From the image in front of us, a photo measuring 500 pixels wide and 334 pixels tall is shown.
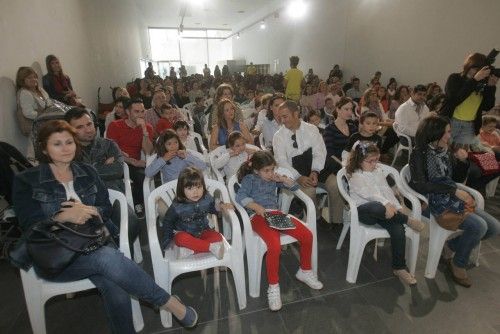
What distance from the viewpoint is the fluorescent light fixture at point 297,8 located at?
9.96 m

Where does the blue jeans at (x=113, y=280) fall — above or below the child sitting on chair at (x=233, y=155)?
below

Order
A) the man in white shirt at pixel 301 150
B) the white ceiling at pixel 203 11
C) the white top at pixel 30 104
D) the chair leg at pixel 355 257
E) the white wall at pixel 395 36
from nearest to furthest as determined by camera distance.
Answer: the chair leg at pixel 355 257, the man in white shirt at pixel 301 150, the white top at pixel 30 104, the white wall at pixel 395 36, the white ceiling at pixel 203 11

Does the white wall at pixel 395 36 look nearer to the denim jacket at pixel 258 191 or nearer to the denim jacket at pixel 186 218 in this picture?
the denim jacket at pixel 258 191

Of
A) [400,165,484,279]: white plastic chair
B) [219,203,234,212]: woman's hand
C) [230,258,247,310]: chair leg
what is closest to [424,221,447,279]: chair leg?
[400,165,484,279]: white plastic chair

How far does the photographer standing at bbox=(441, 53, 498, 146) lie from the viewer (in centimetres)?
281

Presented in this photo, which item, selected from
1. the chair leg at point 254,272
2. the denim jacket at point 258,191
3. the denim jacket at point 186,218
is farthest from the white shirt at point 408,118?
the denim jacket at point 186,218

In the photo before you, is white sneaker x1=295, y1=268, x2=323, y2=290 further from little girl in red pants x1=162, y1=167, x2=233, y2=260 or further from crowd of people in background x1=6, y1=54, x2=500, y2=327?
little girl in red pants x1=162, y1=167, x2=233, y2=260

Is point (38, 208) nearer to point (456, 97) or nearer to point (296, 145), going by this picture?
point (296, 145)

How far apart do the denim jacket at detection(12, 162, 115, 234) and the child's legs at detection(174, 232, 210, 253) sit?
0.50m

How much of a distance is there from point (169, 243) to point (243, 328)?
0.70 meters

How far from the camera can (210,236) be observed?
195cm

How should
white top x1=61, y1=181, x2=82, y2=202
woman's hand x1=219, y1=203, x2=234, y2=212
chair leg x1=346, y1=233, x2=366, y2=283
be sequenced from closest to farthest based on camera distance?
1. white top x1=61, y1=181, x2=82, y2=202
2. woman's hand x1=219, y1=203, x2=234, y2=212
3. chair leg x1=346, y1=233, x2=366, y2=283

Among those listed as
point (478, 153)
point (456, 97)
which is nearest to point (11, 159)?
point (456, 97)

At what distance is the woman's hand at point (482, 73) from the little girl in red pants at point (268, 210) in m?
2.11
